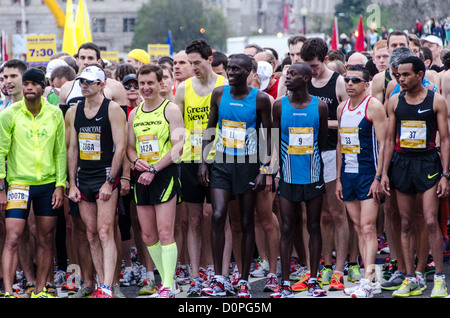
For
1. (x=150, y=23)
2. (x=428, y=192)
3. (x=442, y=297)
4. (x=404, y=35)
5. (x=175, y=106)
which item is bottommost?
(x=442, y=297)

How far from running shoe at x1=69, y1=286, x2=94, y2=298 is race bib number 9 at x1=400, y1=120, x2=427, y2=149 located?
3613 mm

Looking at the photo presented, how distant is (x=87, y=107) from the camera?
8.33 metres

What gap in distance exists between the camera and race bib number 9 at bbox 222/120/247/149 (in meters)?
8.38

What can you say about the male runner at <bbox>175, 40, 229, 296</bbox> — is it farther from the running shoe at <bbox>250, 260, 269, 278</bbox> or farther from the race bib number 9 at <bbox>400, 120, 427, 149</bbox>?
the race bib number 9 at <bbox>400, 120, 427, 149</bbox>

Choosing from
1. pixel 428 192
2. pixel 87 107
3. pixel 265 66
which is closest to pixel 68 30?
pixel 265 66

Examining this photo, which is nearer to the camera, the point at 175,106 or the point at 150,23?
the point at 175,106

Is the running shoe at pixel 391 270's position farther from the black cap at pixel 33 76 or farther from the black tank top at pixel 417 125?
the black cap at pixel 33 76

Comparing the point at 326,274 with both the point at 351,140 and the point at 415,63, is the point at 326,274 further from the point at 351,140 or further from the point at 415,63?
the point at 415,63

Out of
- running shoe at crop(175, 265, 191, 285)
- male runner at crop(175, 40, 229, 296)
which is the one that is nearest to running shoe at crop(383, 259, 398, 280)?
male runner at crop(175, 40, 229, 296)

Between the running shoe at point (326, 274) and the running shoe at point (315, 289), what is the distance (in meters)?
0.62

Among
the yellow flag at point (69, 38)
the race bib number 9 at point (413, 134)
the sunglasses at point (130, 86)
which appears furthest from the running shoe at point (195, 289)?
the yellow flag at point (69, 38)

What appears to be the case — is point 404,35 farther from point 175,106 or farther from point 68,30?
point 68,30

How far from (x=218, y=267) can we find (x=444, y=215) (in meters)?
3.16
